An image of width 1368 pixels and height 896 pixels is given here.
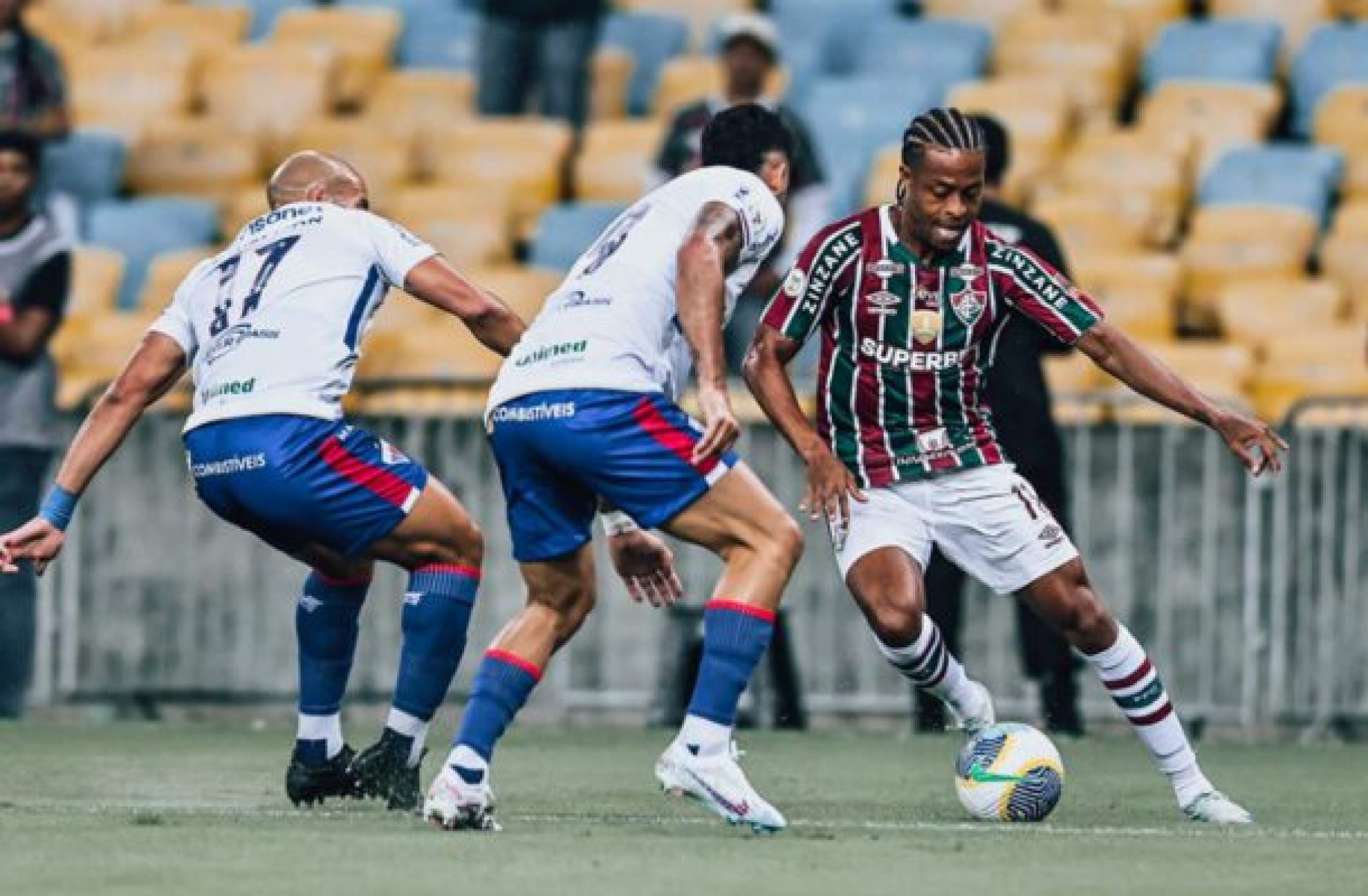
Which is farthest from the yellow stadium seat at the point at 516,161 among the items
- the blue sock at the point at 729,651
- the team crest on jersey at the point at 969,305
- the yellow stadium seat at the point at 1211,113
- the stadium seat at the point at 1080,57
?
the blue sock at the point at 729,651

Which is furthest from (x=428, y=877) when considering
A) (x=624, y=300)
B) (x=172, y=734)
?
(x=172, y=734)

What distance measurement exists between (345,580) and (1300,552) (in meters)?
5.63

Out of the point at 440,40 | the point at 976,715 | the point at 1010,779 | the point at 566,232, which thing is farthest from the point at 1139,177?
the point at 1010,779

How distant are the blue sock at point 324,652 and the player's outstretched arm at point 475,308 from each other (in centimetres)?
106

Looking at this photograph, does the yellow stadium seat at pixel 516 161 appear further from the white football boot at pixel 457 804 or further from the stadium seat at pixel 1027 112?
the white football boot at pixel 457 804

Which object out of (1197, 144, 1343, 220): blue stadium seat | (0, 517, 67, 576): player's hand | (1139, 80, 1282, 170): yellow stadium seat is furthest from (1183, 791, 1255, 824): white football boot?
(1139, 80, 1282, 170): yellow stadium seat

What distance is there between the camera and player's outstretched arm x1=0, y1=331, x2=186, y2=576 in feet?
30.2

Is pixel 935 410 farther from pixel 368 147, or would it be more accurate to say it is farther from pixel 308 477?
pixel 368 147

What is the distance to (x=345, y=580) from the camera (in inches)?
388

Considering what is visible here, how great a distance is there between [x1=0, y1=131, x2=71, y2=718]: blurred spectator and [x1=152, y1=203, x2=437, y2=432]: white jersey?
452 centimetres

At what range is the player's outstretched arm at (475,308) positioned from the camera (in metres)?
9.12

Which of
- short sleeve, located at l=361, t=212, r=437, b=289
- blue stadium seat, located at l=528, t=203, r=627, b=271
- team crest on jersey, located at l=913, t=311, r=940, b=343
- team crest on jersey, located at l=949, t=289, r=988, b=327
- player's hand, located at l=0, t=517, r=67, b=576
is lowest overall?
player's hand, located at l=0, t=517, r=67, b=576

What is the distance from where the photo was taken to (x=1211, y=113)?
17.2 m

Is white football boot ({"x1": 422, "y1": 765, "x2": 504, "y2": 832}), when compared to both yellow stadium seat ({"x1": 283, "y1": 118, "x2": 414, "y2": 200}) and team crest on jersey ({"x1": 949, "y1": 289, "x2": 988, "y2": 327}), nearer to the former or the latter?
team crest on jersey ({"x1": 949, "y1": 289, "x2": 988, "y2": 327})
